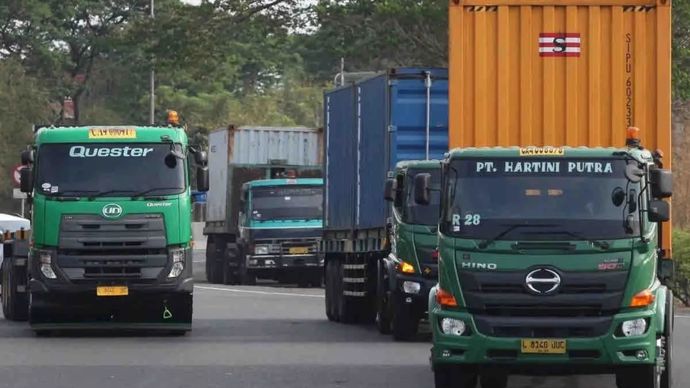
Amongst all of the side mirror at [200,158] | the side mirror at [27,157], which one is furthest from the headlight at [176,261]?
the side mirror at [27,157]

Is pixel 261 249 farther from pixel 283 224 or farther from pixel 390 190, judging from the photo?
pixel 390 190

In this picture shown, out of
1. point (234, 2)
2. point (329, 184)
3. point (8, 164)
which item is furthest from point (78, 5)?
point (329, 184)

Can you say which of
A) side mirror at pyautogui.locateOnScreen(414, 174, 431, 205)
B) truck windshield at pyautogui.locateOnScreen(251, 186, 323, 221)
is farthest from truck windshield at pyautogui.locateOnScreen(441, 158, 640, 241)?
truck windshield at pyautogui.locateOnScreen(251, 186, 323, 221)

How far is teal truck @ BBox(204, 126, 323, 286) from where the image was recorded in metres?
38.6

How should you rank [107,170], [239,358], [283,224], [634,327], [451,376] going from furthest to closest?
[283,224] → [107,170] → [239,358] → [451,376] → [634,327]

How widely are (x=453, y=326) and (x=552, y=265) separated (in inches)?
37.6

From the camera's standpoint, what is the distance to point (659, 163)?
17109 mm

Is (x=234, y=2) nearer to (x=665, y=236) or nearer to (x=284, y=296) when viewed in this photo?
(x=284, y=296)

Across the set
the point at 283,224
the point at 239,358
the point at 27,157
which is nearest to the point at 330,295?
the point at 27,157

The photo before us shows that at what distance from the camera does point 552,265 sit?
48.4ft

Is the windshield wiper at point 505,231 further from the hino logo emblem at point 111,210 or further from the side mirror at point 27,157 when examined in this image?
the side mirror at point 27,157

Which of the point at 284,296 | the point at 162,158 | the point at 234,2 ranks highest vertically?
the point at 234,2

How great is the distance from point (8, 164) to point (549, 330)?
55579 millimetres

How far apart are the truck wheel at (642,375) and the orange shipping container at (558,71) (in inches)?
174
